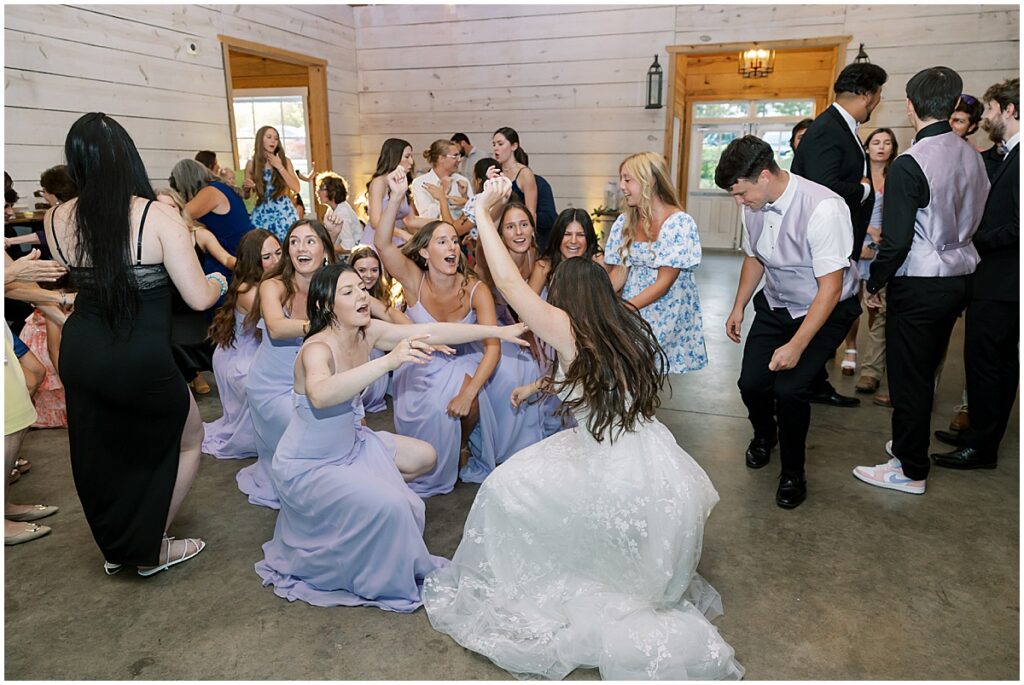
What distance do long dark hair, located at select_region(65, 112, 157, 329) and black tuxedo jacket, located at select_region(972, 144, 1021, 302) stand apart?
3060 mm

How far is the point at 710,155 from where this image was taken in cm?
1181

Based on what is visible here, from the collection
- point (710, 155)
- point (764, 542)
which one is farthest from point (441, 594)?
point (710, 155)

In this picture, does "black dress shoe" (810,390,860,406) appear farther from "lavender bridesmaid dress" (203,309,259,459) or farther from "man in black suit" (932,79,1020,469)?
"lavender bridesmaid dress" (203,309,259,459)

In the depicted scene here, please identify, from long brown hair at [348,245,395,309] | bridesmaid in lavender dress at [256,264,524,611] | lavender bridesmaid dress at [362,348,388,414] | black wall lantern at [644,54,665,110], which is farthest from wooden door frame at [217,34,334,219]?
bridesmaid in lavender dress at [256,264,524,611]

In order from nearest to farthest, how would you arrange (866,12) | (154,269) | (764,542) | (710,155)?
(154,269) → (764,542) → (866,12) → (710,155)

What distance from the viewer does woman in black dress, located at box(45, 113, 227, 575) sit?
6.56 feet

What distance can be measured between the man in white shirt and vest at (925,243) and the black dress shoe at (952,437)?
741mm

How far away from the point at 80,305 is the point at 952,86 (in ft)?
10.7

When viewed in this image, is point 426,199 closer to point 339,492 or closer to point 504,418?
point 504,418

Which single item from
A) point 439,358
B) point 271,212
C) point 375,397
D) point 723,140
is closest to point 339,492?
point 439,358

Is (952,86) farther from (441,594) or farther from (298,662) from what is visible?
(298,662)

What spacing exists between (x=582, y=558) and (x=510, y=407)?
4.05 ft

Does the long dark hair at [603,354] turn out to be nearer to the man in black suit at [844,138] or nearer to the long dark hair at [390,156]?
the man in black suit at [844,138]

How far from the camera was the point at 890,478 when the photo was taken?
3.01m
